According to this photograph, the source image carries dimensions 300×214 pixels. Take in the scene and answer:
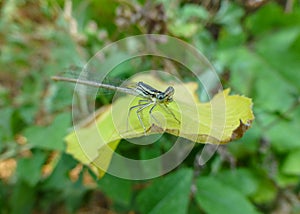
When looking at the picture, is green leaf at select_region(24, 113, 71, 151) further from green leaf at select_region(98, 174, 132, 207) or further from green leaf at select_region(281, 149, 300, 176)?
green leaf at select_region(281, 149, 300, 176)

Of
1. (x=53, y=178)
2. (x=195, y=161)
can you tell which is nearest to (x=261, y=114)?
(x=195, y=161)

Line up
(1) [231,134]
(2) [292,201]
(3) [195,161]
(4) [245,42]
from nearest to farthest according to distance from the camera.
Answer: (1) [231,134] → (3) [195,161] → (2) [292,201] → (4) [245,42]

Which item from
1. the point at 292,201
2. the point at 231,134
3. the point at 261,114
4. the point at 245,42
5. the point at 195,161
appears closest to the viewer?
the point at 231,134

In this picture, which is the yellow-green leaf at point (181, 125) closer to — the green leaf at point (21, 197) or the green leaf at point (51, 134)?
the green leaf at point (51, 134)

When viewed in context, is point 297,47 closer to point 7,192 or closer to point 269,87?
point 269,87

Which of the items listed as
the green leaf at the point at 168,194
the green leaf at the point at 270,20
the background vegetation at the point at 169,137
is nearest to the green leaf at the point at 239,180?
the background vegetation at the point at 169,137

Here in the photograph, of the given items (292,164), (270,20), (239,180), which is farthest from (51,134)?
(270,20)
